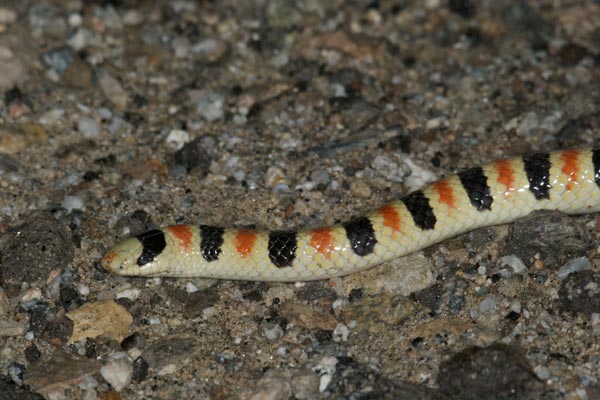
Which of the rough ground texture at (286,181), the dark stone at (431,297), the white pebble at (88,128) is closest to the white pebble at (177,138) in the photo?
the rough ground texture at (286,181)

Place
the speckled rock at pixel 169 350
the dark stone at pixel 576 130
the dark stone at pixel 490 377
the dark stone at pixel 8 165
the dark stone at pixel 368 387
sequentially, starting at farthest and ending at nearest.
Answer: the dark stone at pixel 576 130 → the dark stone at pixel 8 165 → the speckled rock at pixel 169 350 → the dark stone at pixel 368 387 → the dark stone at pixel 490 377

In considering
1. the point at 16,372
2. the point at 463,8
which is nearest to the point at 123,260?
the point at 16,372

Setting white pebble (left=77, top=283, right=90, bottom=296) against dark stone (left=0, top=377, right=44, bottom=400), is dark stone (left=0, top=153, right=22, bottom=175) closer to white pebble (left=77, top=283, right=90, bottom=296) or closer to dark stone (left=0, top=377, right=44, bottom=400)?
white pebble (left=77, top=283, right=90, bottom=296)

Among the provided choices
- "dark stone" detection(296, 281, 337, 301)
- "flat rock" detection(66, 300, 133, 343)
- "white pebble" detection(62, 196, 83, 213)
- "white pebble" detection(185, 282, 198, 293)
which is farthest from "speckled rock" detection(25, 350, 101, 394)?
"dark stone" detection(296, 281, 337, 301)

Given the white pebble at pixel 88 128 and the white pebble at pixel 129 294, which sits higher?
the white pebble at pixel 88 128

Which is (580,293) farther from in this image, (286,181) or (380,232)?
(286,181)

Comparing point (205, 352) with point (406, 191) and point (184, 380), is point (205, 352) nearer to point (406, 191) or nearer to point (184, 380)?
point (184, 380)

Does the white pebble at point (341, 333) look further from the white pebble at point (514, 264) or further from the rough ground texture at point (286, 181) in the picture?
the white pebble at point (514, 264)
